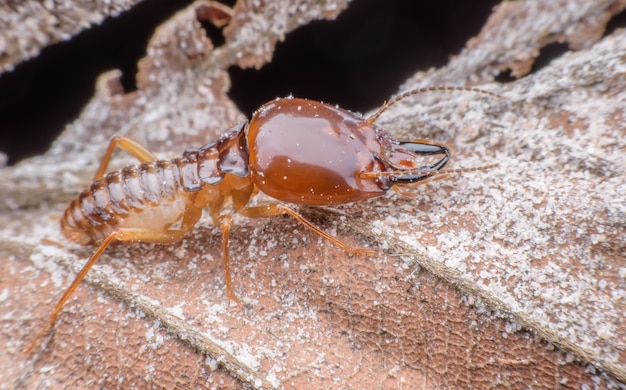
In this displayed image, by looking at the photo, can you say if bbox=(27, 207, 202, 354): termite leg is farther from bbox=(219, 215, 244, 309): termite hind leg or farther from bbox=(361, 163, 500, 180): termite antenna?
bbox=(361, 163, 500, 180): termite antenna

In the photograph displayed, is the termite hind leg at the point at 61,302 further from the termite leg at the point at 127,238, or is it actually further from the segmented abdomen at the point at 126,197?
the segmented abdomen at the point at 126,197

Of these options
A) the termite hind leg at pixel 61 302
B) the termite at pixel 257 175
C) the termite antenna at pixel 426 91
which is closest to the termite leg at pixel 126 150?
the termite at pixel 257 175

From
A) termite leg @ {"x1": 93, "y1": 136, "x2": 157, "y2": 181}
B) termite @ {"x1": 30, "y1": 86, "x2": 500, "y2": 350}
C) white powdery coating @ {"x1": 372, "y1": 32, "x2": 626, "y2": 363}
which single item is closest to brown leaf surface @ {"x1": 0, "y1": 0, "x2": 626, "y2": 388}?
white powdery coating @ {"x1": 372, "y1": 32, "x2": 626, "y2": 363}

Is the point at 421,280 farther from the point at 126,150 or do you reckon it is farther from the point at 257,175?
the point at 126,150

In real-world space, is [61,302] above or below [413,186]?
below

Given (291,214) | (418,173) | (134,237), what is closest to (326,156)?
(291,214)

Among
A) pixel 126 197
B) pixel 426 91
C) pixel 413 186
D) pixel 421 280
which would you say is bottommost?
pixel 421 280

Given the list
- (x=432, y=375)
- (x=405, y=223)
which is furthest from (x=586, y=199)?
(x=432, y=375)
